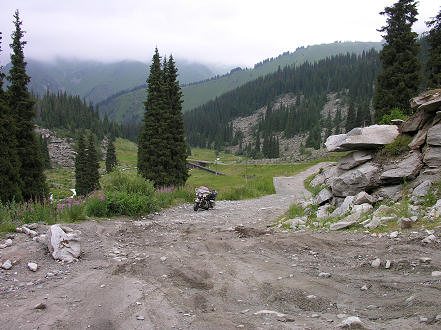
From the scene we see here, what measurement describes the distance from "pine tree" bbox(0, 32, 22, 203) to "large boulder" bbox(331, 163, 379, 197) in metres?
23.7

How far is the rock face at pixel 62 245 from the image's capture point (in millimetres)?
7058

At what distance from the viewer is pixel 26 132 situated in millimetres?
30016

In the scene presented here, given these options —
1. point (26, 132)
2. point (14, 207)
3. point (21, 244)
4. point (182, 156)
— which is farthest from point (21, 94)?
point (21, 244)

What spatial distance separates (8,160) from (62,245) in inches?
868

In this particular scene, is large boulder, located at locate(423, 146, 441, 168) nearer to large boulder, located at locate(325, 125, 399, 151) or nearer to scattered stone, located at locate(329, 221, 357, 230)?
large boulder, located at locate(325, 125, 399, 151)

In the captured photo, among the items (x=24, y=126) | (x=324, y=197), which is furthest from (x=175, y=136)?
(x=324, y=197)

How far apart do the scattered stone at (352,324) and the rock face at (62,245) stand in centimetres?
602

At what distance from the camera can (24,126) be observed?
2998cm

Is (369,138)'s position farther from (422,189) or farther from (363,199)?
(422,189)

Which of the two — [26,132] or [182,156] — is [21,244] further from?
[26,132]

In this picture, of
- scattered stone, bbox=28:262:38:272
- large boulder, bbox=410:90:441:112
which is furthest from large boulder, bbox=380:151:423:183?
scattered stone, bbox=28:262:38:272

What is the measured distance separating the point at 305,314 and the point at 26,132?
33.3 meters

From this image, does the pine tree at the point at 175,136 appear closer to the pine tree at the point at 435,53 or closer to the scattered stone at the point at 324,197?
the scattered stone at the point at 324,197

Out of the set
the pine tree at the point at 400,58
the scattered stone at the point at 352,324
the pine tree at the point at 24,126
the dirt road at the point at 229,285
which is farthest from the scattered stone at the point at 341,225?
the pine tree at the point at 24,126
